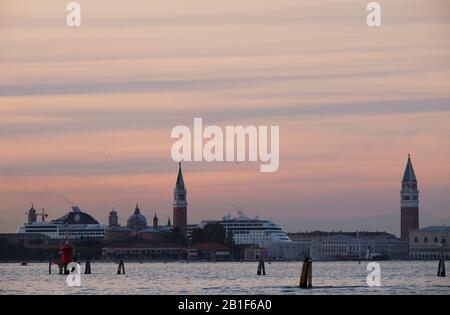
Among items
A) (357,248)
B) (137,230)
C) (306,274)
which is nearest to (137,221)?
(137,230)

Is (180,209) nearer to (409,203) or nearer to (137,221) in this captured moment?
(137,221)

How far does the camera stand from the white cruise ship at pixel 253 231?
478 feet

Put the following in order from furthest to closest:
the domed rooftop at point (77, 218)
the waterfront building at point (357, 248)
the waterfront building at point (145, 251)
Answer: the domed rooftop at point (77, 218), the waterfront building at point (357, 248), the waterfront building at point (145, 251)

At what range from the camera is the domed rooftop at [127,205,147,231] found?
15025 cm

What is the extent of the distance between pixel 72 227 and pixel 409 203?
34102 millimetres

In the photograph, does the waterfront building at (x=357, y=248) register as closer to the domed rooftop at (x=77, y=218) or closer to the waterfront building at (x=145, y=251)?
the waterfront building at (x=145, y=251)

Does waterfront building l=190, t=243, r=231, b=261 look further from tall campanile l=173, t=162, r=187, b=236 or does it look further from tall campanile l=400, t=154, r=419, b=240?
tall campanile l=400, t=154, r=419, b=240

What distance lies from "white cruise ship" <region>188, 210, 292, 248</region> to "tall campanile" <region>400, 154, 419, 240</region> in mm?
11810

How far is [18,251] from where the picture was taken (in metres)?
122

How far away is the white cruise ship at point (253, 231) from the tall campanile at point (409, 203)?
38.7ft

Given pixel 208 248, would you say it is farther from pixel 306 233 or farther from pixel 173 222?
pixel 306 233

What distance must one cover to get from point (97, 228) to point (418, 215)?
109 feet

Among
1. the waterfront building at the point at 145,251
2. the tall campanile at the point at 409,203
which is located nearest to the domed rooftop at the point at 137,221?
the waterfront building at the point at 145,251
